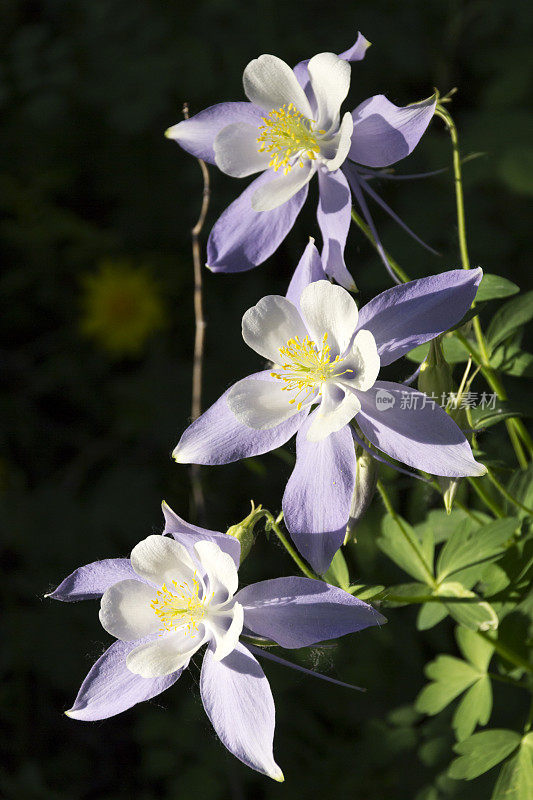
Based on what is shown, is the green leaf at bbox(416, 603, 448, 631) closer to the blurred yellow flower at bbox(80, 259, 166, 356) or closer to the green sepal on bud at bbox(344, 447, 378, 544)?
the green sepal on bud at bbox(344, 447, 378, 544)

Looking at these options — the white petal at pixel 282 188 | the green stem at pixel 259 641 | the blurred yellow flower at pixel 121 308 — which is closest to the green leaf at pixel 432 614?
the green stem at pixel 259 641

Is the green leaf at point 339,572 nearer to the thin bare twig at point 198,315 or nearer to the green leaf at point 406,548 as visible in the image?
the green leaf at point 406,548

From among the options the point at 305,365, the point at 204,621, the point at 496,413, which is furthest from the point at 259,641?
the point at 496,413

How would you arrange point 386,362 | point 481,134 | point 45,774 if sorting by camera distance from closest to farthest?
point 386,362
point 45,774
point 481,134

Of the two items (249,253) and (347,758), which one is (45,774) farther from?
(249,253)

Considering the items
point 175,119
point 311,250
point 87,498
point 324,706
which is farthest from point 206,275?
point 311,250

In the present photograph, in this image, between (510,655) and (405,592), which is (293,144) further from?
(510,655)

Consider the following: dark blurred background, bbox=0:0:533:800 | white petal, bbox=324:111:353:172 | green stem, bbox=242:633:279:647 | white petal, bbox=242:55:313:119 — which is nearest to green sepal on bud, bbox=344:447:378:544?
green stem, bbox=242:633:279:647
